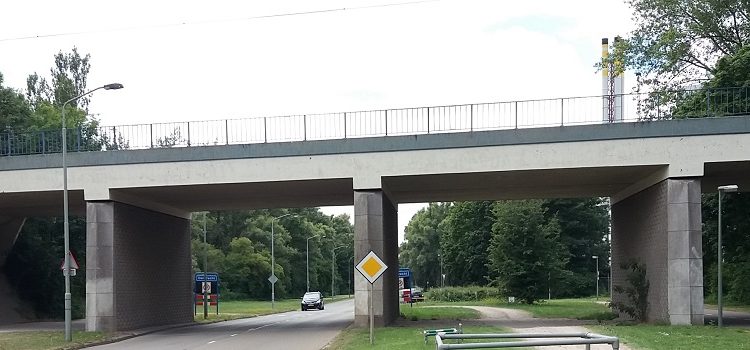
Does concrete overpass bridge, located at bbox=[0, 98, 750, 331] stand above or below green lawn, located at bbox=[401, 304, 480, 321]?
above

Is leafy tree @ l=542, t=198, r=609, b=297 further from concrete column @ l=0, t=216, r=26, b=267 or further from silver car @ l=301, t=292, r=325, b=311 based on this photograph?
concrete column @ l=0, t=216, r=26, b=267

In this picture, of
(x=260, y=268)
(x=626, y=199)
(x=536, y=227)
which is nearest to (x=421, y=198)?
(x=626, y=199)

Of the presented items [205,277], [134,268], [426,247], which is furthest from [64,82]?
[426,247]

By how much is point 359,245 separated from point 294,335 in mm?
4101

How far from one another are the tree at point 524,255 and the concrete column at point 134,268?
24.8 m

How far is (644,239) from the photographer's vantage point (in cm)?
2666

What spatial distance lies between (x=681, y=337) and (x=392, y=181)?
447 inches

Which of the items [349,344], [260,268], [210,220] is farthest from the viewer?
[210,220]

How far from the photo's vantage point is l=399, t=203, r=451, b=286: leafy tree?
12706 cm

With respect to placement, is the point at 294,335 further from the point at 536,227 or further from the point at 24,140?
the point at 536,227

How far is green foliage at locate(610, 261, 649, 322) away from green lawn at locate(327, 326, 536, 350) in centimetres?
757

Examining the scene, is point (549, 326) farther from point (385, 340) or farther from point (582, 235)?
point (582, 235)

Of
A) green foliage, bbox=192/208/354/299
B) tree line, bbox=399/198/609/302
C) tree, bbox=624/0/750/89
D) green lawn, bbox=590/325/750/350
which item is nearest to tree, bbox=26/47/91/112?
green foliage, bbox=192/208/354/299

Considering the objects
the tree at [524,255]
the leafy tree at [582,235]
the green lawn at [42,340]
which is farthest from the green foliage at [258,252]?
the green lawn at [42,340]
